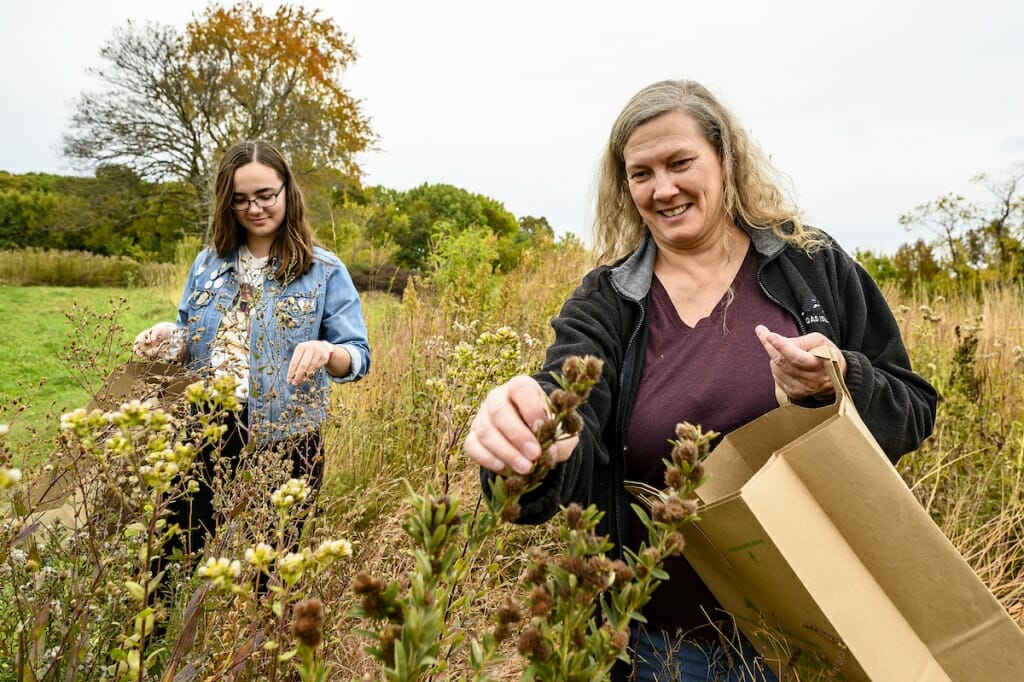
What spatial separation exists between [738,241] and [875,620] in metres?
1.13

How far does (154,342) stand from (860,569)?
186cm

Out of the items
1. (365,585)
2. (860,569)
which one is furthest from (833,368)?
(365,585)

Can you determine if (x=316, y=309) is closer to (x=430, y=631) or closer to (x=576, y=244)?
(x=430, y=631)

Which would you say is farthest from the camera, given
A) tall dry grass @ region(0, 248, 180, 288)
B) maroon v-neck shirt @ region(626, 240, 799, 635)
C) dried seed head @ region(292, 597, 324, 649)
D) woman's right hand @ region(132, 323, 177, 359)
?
tall dry grass @ region(0, 248, 180, 288)

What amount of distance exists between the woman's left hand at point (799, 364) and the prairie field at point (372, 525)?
0.65 metres

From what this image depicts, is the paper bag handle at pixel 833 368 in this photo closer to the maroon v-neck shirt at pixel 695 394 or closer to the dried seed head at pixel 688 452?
the maroon v-neck shirt at pixel 695 394

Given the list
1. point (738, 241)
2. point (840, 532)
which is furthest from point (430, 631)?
point (738, 241)

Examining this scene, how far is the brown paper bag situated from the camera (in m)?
1.08

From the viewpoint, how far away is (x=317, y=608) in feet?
2.13

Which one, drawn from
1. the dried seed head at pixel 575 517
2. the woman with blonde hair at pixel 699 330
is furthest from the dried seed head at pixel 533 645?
the woman with blonde hair at pixel 699 330

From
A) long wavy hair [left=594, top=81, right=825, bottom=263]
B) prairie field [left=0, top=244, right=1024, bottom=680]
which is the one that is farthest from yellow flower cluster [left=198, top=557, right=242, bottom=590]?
long wavy hair [left=594, top=81, right=825, bottom=263]

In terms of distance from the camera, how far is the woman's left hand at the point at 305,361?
2.11 metres

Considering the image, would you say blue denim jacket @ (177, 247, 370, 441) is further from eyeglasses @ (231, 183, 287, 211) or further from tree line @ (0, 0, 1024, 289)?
tree line @ (0, 0, 1024, 289)

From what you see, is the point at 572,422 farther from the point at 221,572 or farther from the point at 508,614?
the point at 221,572
